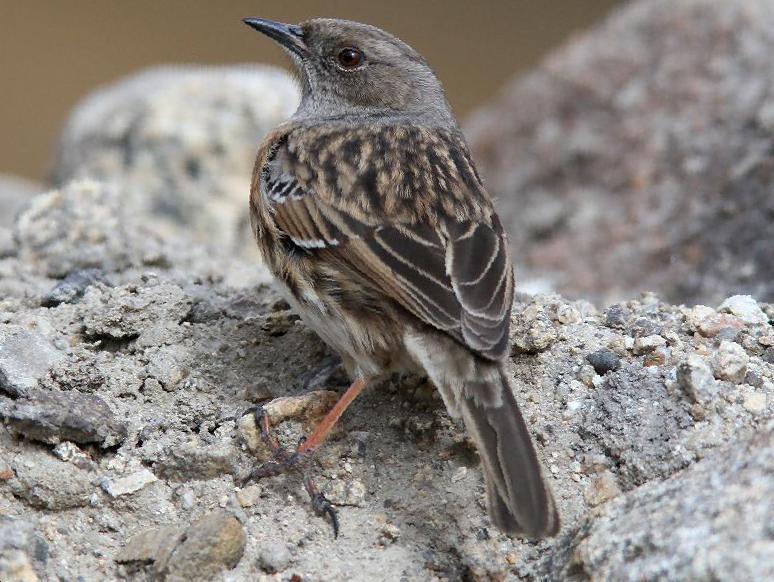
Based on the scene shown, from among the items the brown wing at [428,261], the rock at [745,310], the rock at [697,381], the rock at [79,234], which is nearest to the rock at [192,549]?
the brown wing at [428,261]

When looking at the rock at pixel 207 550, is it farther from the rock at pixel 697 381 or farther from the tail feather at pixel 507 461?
the rock at pixel 697 381

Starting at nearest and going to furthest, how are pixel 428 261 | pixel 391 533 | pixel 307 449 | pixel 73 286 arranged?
pixel 391 533 → pixel 307 449 → pixel 428 261 → pixel 73 286

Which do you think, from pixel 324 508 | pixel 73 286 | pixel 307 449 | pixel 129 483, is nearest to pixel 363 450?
pixel 307 449

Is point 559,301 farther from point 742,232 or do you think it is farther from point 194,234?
point 194,234

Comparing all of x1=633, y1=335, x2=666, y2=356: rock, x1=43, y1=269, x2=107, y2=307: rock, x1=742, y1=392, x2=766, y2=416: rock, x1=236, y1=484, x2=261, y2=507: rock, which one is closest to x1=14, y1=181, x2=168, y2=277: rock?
x1=43, y1=269, x2=107, y2=307: rock

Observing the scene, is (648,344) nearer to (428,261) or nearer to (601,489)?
(601,489)

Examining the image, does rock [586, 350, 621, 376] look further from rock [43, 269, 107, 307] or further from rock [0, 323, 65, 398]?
rock [43, 269, 107, 307]
